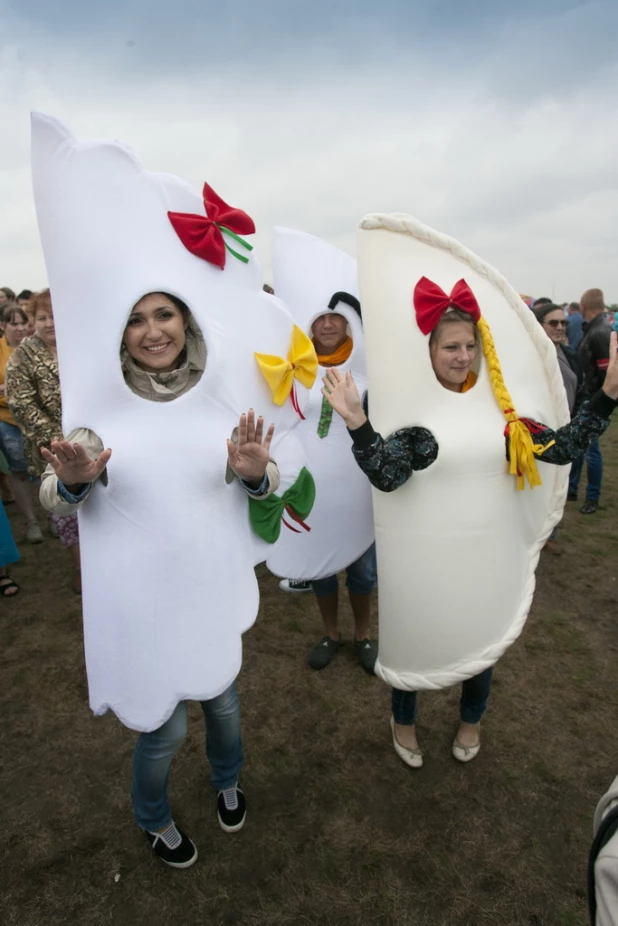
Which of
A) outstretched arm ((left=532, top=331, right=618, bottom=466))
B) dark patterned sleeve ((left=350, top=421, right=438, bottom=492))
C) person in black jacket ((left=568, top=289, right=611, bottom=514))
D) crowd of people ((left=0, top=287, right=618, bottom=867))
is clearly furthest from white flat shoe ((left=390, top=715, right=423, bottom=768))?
person in black jacket ((left=568, top=289, right=611, bottom=514))

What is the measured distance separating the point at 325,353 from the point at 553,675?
6.19 feet

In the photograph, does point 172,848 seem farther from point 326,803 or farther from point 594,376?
point 594,376

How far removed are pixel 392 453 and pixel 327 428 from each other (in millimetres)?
794

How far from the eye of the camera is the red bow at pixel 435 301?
69.0 inches

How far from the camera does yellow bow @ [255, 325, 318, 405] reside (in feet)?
5.24

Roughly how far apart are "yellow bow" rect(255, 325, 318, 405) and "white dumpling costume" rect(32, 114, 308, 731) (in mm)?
72

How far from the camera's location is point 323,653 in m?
2.78

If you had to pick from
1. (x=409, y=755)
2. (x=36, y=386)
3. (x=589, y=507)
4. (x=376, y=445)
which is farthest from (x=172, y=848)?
(x=589, y=507)

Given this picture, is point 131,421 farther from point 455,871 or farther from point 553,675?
point 553,675

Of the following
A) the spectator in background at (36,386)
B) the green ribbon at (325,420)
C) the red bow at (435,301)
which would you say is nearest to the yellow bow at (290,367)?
the red bow at (435,301)

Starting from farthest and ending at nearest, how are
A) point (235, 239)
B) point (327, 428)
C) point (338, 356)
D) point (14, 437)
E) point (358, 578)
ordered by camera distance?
point (14, 437)
point (358, 578)
point (338, 356)
point (327, 428)
point (235, 239)

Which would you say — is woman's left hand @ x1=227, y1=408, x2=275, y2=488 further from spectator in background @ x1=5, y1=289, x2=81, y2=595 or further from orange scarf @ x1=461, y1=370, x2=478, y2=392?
spectator in background @ x1=5, y1=289, x2=81, y2=595

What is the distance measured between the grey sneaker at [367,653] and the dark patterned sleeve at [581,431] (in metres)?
1.40

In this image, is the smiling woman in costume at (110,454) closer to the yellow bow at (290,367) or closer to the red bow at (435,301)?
the yellow bow at (290,367)
